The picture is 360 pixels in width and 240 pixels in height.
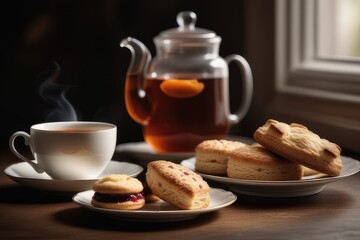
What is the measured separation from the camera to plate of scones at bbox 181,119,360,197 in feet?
3.80

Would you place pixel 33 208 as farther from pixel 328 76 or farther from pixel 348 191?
pixel 328 76

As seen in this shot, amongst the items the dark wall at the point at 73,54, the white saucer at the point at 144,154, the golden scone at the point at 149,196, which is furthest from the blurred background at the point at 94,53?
the golden scone at the point at 149,196

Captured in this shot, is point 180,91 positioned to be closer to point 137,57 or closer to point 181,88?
point 181,88

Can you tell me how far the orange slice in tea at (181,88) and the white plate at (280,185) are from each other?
35cm

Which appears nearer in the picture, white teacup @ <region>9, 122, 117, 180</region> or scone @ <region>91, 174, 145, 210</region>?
scone @ <region>91, 174, 145, 210</region>

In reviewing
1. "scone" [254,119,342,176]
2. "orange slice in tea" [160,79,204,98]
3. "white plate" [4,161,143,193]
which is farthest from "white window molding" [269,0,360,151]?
"white plate" [4,161,143,193]

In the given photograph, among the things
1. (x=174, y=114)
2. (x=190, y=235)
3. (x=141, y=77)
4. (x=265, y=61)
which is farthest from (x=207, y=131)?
(x=190, y=235)

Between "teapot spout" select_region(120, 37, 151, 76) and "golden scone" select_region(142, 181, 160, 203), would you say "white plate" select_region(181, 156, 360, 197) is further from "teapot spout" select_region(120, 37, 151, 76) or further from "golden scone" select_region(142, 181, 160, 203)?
"teapot spout" select_region(120, 37, 151, 76)

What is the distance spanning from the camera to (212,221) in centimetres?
104

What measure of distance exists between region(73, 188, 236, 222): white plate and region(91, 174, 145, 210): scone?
0.04 feet

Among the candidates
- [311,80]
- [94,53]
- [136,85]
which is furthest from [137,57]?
[311,80]

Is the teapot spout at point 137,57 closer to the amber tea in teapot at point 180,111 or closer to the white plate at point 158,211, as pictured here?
the amber tea in teapot at point 180,111

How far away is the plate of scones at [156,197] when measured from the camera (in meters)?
1.01

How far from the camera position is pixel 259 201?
1168mm
